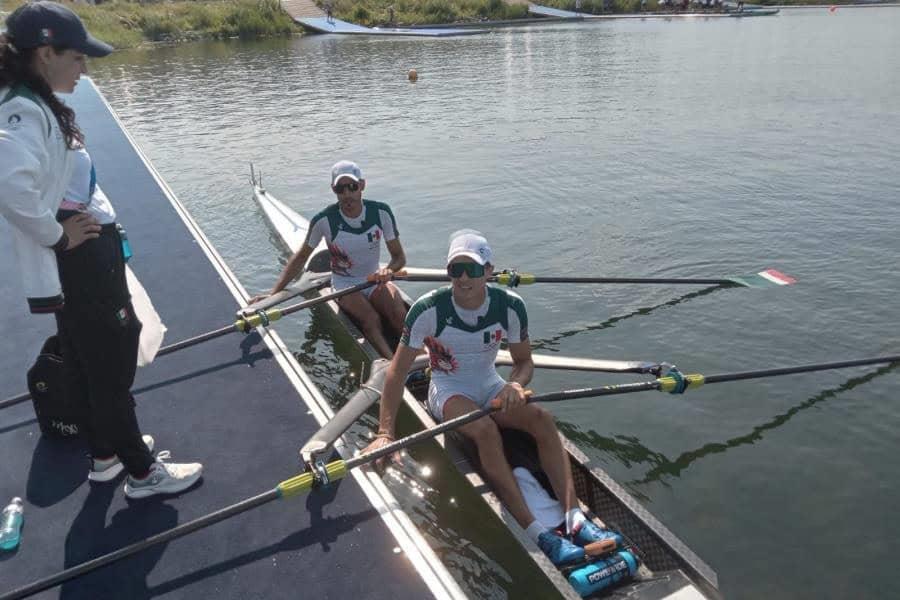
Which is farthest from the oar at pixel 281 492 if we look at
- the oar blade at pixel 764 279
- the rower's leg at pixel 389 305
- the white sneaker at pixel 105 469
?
the oar blade at pixel 764 279

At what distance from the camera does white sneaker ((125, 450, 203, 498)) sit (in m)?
4.42

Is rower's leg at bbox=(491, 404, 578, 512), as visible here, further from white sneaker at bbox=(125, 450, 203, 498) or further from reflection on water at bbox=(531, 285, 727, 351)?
reflection on water at bbox=(531, 285, 727, 351)

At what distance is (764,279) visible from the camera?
33.7 feet

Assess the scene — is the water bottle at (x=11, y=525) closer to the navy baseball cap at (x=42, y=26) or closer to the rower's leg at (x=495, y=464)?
the navy baseball cap at (x=42, y=26)

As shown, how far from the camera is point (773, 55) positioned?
34938mm

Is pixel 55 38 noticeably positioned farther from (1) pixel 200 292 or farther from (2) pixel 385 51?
(2) pixel 385 51

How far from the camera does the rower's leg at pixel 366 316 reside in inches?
304

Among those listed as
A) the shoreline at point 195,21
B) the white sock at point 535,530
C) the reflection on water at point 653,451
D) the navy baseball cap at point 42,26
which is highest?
the shoreline at point 195,21

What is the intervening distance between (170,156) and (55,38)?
18263mm

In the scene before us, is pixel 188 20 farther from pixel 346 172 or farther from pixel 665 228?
pixel 346 172

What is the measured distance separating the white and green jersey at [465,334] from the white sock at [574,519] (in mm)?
1200

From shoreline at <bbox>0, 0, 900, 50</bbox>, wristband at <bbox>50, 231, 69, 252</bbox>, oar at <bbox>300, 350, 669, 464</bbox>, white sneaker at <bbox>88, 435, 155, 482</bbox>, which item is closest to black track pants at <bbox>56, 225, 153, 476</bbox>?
wristband at <bbox>50, 231, 69, 252</bbox>

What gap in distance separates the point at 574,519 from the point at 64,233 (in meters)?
3.90

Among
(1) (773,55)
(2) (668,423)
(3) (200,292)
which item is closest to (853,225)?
(2) (668,423)
